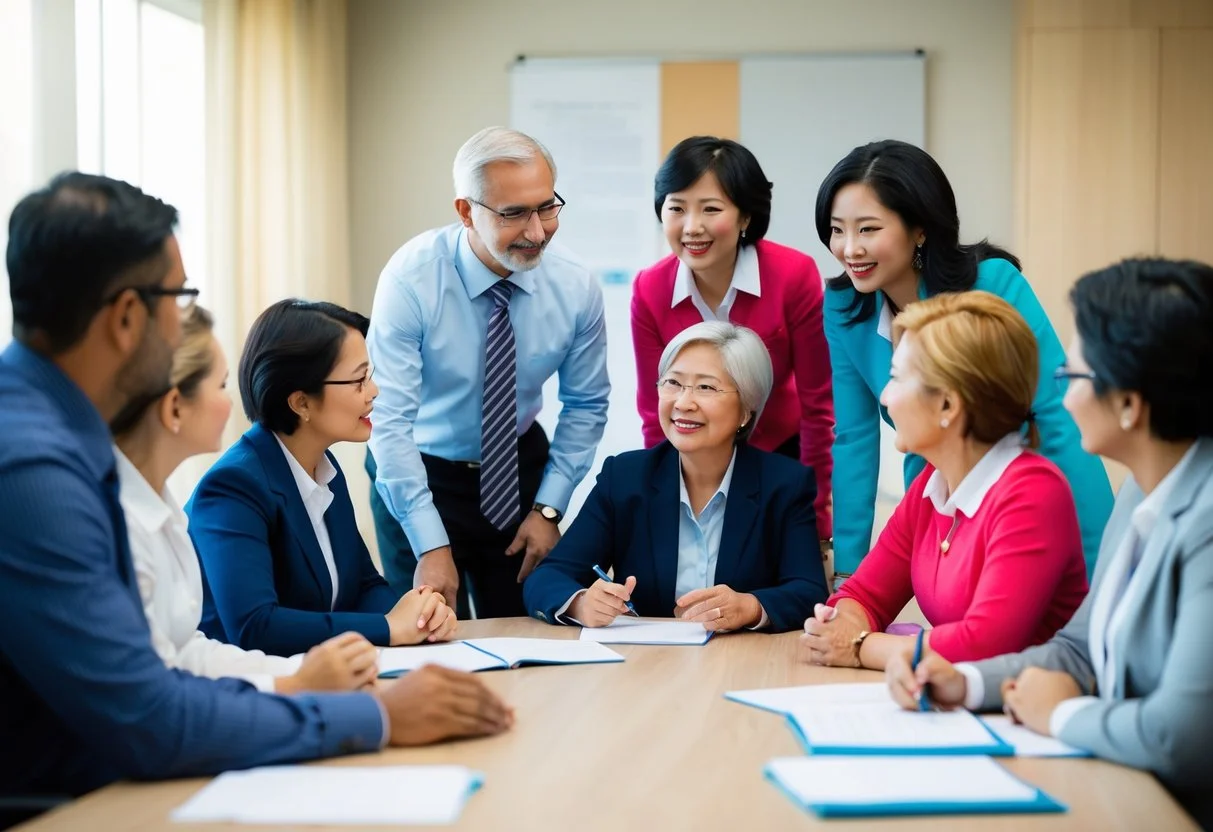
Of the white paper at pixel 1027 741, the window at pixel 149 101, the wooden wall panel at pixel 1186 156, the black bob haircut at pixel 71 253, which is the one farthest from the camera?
the wooden wall panel at pixel 1186 156

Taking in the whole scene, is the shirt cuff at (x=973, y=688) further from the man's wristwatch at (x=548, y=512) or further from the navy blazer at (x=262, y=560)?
the man's wristwatch at (x=548, y=512)

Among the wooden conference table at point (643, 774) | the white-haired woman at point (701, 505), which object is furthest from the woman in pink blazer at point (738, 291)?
the wooden conference table at point (643, 774)

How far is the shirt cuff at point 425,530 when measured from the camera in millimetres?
2996

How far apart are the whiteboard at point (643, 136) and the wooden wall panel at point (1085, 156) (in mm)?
548

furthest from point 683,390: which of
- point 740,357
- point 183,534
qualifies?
point 183,534

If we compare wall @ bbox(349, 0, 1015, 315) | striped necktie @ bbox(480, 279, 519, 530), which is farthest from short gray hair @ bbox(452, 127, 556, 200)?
wall @ bbox(349, 0, 1015, 315)

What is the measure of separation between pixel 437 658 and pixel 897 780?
0.92 meters

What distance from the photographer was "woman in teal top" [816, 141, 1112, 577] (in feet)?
8.66

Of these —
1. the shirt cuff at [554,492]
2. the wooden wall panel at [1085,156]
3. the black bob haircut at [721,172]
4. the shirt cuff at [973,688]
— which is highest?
the wooden wall panel at [1085,156]

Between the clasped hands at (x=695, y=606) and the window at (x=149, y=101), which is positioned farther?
the window at (x=149, y=101)

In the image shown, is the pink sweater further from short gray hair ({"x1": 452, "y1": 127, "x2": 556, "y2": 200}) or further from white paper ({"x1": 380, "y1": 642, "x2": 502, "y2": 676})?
short gray hair ({"x1": 452, "y1": 127, "x2": 556, "y2": 200})

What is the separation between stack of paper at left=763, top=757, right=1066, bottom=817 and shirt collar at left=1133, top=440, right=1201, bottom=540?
40 centimetres

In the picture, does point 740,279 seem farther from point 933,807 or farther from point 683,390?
point 933,807

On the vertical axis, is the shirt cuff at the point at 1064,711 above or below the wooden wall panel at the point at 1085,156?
below
